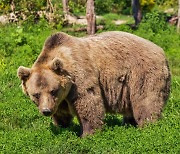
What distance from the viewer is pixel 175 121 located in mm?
7008

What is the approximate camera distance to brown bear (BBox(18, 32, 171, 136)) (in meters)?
6.50

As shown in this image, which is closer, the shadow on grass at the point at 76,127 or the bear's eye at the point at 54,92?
the bear's eye at the point at 54,92

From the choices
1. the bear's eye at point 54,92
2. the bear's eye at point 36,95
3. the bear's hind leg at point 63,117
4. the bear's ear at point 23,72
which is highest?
the bear's ear at point 23,72

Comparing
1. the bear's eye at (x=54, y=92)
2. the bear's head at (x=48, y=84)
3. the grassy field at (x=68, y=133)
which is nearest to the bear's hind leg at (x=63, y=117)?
the grassy field at (x=68, y=133)

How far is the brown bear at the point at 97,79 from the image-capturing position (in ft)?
21.3

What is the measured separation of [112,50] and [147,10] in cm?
2122

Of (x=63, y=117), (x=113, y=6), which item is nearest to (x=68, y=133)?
(x=63, y=117)

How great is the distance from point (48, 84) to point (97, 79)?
74 cm

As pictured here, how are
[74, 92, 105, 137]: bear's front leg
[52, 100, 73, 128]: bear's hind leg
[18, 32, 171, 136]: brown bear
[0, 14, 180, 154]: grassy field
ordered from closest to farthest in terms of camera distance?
[0, 14, 180, 154]: grassy field → [18, 32, 171, 136]: brown bear → [74, 92, 105, 137]: bear's front leg → [52, 100, 73, 128]: bear's hind leg

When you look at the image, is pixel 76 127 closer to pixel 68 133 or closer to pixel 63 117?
pixel 63 117

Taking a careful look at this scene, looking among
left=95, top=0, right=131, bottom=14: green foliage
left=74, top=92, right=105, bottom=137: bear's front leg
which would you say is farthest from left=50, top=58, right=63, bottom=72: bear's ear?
left=95, top=0, right=131, bottom=14: green foliage

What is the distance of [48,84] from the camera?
253 inches

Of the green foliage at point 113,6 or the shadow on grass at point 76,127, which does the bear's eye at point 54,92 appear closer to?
the shadow on grass at point 76,127

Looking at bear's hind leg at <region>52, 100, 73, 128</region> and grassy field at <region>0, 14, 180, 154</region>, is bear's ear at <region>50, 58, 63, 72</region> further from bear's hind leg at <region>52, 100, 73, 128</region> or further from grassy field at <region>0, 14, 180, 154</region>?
grassy field at <region>0, 14, 180, 154</region>
